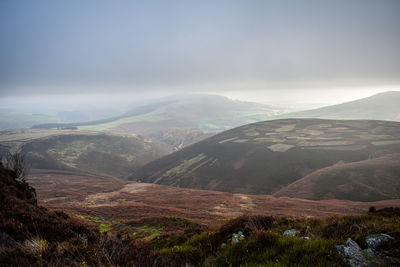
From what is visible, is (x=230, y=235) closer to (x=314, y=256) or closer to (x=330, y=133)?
(x=314, y=256)

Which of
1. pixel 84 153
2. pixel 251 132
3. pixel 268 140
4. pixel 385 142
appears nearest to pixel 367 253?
pixel 385 142

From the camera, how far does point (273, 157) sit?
92.8 meters

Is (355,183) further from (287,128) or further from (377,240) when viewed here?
(287,128)

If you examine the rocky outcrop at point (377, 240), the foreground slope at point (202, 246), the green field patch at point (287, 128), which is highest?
the rocky outcrop at point (377, 240)

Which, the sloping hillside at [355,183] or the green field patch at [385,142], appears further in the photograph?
the green field patch at [385,142]

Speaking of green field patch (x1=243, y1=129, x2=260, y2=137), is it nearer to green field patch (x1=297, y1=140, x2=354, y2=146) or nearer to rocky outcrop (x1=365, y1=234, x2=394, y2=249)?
green field patch (x1=297, y1=140, x2=354, y2=146)

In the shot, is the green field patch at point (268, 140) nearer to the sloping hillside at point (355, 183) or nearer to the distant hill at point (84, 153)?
the sloping hillside at point (355, 183)

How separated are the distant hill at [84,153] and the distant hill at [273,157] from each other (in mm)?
36924

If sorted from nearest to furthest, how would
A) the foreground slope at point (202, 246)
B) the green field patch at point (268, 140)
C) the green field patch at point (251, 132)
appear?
the foreground slope at point (202, 246)
the green field patch at point (268, 140)
the green field patch at point (251, 132)

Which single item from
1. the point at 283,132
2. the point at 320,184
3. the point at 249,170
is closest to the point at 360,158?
the point at 320,184

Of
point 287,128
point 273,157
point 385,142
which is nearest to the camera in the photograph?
point 385,142

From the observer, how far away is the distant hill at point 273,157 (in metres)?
78.9

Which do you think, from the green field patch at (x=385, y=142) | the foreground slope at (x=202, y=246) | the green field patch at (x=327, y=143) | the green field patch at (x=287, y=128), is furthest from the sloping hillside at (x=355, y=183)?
the green field patch at (x=287, y=128)

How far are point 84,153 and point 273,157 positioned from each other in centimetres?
14672
